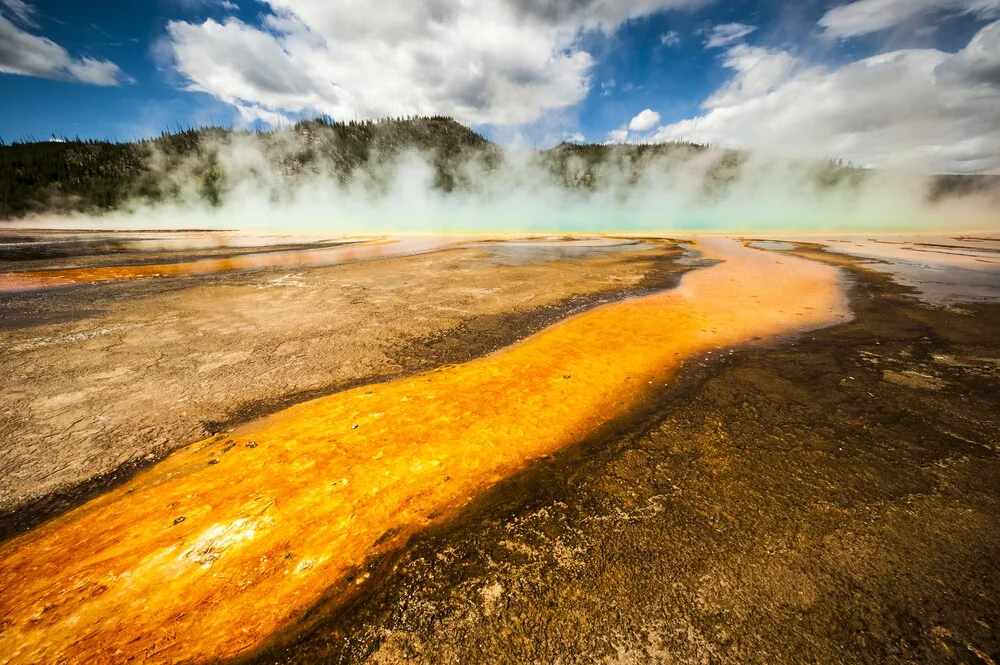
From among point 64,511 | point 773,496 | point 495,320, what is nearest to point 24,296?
point 64,511

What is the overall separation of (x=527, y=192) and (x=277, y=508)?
81280 mm

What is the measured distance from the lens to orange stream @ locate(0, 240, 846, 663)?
68.4 inches

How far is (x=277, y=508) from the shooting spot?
7.78 ft

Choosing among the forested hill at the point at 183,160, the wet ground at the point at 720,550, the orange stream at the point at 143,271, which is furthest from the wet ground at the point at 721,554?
the forested hill at the point at 183,160

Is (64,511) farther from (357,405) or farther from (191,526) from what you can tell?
(357,405)

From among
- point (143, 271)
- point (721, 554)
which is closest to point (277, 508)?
point (721, 554)

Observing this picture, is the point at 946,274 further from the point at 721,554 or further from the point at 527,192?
the point at 527,192

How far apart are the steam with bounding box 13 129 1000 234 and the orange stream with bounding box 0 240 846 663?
47.6 m

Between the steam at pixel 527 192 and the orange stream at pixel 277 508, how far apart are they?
4759cm

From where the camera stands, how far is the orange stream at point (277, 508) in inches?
68.4

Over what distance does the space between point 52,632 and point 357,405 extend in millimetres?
2126

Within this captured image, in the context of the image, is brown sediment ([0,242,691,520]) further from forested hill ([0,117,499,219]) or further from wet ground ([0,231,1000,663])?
forested hill ([0,117,499,219])

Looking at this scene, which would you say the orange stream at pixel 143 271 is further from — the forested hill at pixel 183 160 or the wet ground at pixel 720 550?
the forested hill at pixel 183 160

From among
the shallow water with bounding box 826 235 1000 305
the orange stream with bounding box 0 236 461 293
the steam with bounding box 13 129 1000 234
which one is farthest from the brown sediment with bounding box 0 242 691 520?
the steam with bounding box 13 129 1000 234
